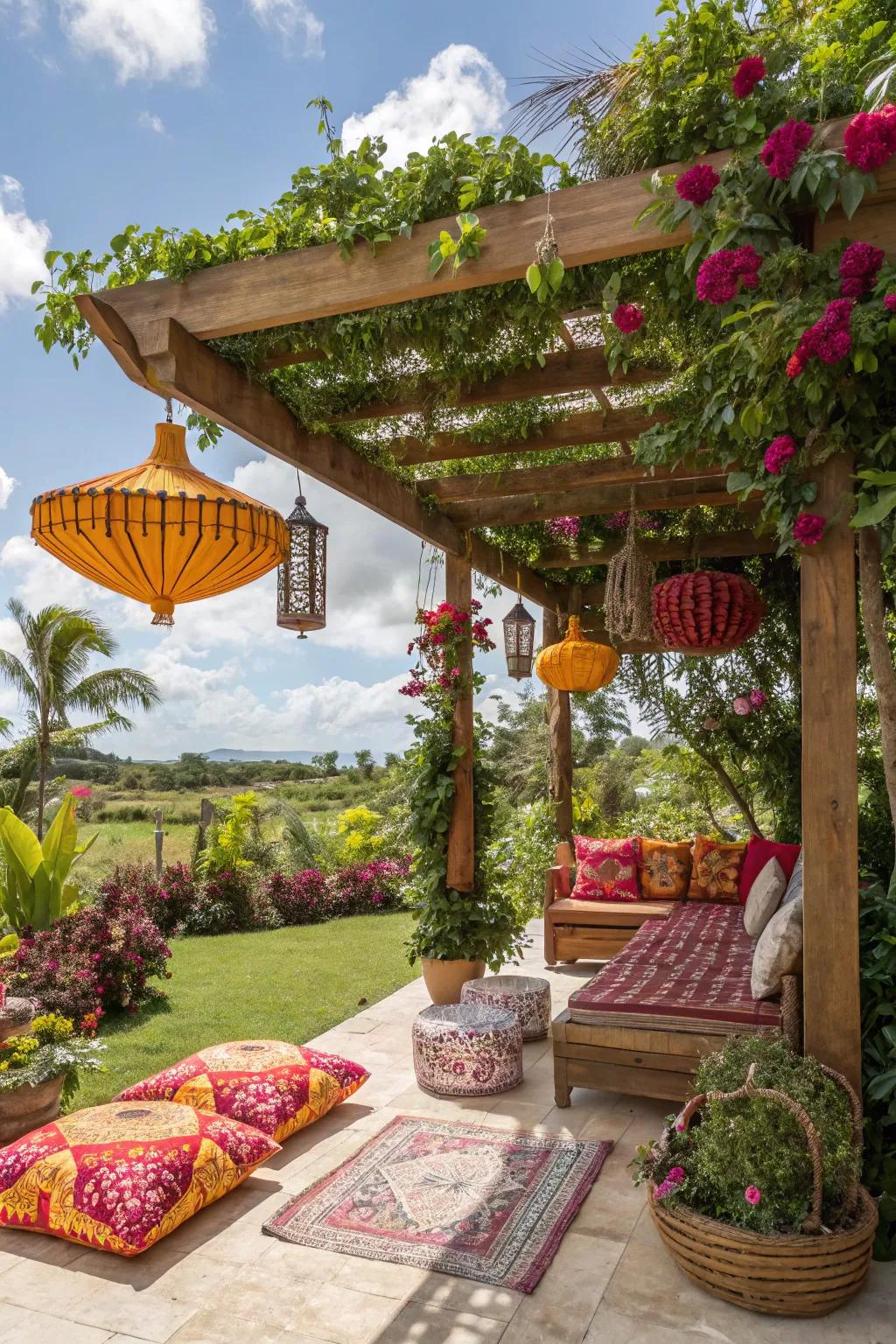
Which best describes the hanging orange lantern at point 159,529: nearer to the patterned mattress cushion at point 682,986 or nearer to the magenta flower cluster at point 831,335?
the magenta flower cluster at point 831,335

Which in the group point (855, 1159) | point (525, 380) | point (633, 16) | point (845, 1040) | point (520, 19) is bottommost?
point (855, 1159)

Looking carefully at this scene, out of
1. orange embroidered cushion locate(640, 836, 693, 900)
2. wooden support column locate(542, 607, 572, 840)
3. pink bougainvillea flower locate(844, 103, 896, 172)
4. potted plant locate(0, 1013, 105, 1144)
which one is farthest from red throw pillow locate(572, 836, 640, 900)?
pink bougainvillea flower locate(844, 103, 896, 172)

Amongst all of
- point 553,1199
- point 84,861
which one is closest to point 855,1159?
point 553,1199

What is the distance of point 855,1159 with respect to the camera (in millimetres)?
2621

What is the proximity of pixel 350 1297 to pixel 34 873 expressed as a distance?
165 inches

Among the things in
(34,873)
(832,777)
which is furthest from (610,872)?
(832,777)

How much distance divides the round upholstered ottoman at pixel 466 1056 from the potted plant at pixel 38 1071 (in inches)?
56.4

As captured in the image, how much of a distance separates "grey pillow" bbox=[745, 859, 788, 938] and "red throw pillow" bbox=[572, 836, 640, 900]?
1.70 meters

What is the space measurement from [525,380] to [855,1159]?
10.0ft

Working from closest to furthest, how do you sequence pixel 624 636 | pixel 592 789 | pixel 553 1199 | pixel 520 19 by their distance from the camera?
pixel 553 1199, pixel 520 19, pixel 624 636, pixel 592 789

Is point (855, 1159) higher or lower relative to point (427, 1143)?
higher

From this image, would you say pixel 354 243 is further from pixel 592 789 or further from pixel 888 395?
pixel 592 789

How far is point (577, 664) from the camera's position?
6.50m

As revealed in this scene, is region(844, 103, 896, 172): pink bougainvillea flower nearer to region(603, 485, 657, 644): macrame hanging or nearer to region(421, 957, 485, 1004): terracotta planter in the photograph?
region(603, 485, 657, 644): macrame hanging
